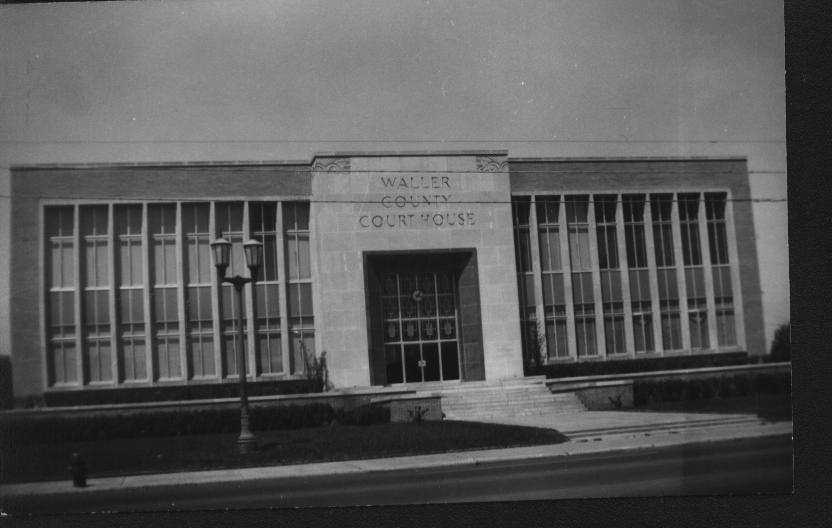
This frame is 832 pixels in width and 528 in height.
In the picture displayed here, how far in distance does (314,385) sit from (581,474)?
18.3 feet

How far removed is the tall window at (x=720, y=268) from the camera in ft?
41.4

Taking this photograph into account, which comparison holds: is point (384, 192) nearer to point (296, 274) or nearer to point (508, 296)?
point (296, 274)

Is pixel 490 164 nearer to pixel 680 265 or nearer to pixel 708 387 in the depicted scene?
pixel 680 265

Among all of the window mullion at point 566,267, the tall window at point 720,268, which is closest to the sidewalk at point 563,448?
the tall window at point 720,268

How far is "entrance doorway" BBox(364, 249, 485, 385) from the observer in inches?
553

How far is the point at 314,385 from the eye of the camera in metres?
13.7

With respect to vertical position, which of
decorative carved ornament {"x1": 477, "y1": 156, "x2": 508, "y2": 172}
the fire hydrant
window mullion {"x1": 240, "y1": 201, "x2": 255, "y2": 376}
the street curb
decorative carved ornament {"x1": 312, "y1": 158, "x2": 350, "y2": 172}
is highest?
decorative carved ornament {"x1": 477, "y1": 156, "x2": 508, "y2": 172}

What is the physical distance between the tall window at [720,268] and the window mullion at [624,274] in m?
1.54

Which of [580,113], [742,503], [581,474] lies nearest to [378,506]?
[581,474]

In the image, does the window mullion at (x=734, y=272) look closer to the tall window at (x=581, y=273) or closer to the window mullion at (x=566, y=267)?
the tall window at (x=581, y=273)

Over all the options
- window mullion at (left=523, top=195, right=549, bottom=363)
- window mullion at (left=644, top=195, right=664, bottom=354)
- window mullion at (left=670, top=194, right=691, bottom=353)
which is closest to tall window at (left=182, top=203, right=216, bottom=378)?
window mullion at (left=523, top=195, right=549, bottom=363)

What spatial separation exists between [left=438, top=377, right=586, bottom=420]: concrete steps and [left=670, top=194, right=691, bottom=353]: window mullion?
2282 mm

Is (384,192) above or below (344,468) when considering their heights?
above

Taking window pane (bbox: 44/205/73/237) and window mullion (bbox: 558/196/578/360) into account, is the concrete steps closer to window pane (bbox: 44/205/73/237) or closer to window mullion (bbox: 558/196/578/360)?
window mullion (bbox: 558/196/578/360)
